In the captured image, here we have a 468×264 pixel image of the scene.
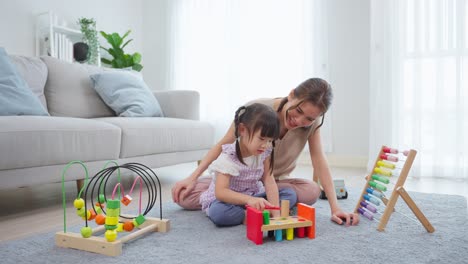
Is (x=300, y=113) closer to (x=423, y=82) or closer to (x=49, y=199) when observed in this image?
(x=49, y=199)

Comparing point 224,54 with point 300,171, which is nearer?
point 300,171

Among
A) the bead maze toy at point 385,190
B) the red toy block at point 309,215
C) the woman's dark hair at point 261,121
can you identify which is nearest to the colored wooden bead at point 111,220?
the woman's dark hair at point 261,121

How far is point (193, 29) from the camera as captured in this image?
167 inches

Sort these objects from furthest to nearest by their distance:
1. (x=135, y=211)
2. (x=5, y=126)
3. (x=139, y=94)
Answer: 1. (x=139, y=94)
2. (x=135, y=211)
3. (x=5, y=126)

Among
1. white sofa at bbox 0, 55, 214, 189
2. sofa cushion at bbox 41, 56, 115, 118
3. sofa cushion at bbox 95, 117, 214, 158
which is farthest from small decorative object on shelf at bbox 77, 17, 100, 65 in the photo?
sofa cushion at bbox 95, 117, 214, 158

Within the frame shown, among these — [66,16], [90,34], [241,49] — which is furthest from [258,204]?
[66,16]

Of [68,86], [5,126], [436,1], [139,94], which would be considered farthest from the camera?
[436,1]

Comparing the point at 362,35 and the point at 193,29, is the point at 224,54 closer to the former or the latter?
the point at 193,29

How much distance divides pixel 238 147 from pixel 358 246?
53cm

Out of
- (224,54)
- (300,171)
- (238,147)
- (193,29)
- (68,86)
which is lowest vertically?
(300,171)

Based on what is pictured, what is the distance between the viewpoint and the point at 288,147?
1.72 meters

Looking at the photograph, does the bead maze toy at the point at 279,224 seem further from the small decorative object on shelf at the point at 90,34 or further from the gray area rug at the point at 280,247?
the small decorative object on shelf at the point at 90,34

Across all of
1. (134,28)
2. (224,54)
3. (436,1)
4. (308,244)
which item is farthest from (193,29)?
(308,244)

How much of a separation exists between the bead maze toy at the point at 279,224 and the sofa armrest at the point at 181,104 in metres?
1.66
